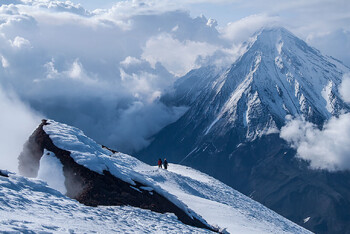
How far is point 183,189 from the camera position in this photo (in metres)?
65.9

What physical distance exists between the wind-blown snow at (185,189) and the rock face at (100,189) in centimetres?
75

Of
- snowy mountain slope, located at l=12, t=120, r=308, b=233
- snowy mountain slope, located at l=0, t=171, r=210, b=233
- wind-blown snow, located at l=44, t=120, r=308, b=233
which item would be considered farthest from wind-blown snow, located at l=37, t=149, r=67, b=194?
snowy mountain slope, located at l=0, t=171, r=210, b=233

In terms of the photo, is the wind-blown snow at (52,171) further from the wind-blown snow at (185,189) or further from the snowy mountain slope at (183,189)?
the wind-blown snow at (185,189)

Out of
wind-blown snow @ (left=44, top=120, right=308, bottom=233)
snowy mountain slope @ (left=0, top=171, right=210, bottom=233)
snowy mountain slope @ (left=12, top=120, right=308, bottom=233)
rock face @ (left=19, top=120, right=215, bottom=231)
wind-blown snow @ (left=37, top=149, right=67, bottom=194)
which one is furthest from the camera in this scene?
wind-blown snow @ (left=44, top=120, right=308, bottom=233)

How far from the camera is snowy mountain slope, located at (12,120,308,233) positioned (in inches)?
1715

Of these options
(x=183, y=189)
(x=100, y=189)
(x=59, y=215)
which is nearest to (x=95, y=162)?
(x=100, y=189)

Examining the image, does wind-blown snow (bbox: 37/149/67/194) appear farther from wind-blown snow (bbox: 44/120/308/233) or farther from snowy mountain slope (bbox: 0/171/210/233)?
snowy mountain slope (bbox: 0/171/210/233)

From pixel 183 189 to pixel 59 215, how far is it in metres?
38.5

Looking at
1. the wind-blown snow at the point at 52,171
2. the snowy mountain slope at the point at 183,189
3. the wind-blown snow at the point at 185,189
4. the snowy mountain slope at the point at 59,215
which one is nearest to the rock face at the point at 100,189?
the wind-blown snow at the point at 52,171

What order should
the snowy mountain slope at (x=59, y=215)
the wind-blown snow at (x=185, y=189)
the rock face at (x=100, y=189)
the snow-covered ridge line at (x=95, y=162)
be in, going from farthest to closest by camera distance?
the wind-blown snow at (x=185, y=189) < the snow-covered ridge line at (x=95, y=162) < the rock face at (x=100, y=189) < the snowy mountain slope at (x=59, y=215)

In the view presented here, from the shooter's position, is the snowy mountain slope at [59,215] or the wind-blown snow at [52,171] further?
the wind-blown snow at [52,171]

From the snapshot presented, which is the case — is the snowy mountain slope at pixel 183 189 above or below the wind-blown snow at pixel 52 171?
above

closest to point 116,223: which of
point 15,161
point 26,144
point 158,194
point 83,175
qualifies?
point 83,175

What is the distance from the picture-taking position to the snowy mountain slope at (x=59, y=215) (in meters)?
25.7
